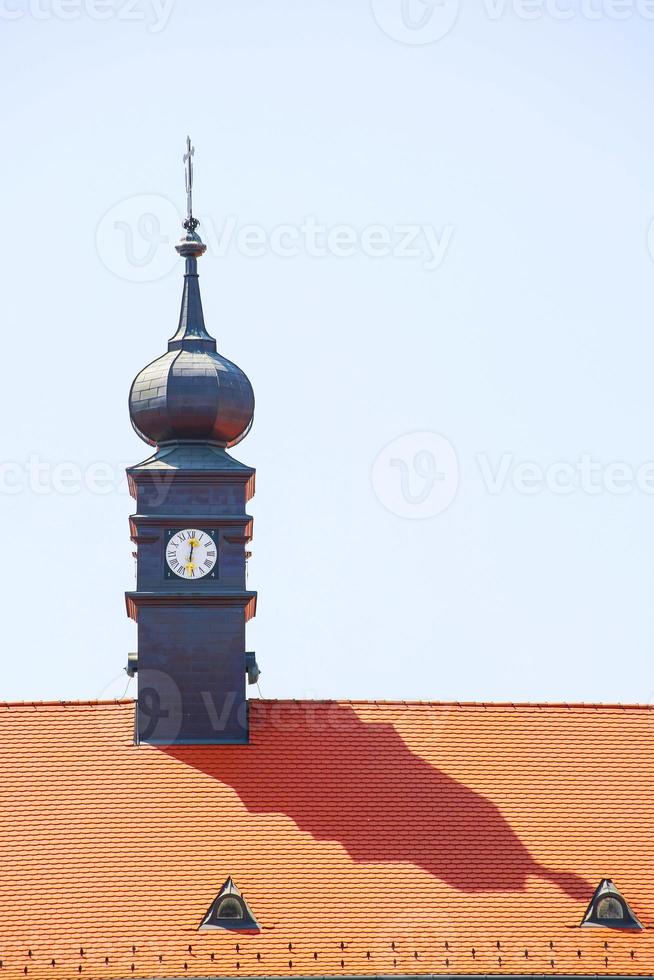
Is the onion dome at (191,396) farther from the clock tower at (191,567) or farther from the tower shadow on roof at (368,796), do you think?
the tower shadow on roof at (368,796)

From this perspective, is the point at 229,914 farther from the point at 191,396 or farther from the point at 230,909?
the point at 191,396

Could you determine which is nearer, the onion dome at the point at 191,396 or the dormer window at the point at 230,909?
the dormer window at the point at 230,909

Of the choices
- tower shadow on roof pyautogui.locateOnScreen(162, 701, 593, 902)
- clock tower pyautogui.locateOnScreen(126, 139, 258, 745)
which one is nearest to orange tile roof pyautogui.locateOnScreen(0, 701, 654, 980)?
tower shadow on roof pyautogui.locateOnScreen(162, 701, 593, 902)

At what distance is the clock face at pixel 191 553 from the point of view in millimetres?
47812

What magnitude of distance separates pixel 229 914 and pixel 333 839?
300cm

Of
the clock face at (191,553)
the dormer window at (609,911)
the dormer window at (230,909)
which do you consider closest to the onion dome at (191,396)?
the clock face at (191,553)

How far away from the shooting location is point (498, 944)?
1698 inches

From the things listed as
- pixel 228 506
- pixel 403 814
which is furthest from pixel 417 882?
pixel 228 506

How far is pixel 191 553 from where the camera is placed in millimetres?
47875

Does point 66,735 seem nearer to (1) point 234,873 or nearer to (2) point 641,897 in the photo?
(1) point 234,873

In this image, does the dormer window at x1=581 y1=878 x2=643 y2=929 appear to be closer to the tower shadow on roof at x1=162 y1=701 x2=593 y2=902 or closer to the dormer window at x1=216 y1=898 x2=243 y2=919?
the tower shadow on roof at x1=162 y1=701 x2=593 y2=902

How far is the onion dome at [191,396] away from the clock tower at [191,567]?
29 millimetres

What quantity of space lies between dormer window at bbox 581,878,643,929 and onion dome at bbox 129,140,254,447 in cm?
1223

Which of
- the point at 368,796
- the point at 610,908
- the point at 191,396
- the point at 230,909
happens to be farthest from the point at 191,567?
the point at 610,908
